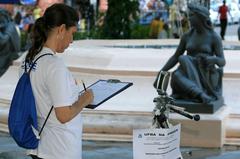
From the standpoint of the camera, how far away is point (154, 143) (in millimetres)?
3975

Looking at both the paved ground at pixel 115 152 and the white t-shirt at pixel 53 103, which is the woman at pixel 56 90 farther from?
the paved ground at pixel 115 152

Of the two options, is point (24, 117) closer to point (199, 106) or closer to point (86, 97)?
point (86, 97)

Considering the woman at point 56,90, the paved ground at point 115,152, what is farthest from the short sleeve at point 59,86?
the paved ground at point 115,152

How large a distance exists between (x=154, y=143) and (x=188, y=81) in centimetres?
379

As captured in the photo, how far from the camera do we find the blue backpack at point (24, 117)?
3.60 meters

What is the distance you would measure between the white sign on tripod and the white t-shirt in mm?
480

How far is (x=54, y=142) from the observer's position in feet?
11.9

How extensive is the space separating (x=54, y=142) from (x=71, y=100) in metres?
0.27

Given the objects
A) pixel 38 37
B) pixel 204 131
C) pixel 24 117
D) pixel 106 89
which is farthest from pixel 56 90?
pixel 204 131

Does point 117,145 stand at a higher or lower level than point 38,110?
lower

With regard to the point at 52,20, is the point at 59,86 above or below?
below

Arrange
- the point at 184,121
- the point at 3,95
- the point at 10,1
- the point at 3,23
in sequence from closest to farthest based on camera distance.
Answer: the point at 184,121 → the point at 3,23 → the point at 3,95 → the point at 10,1

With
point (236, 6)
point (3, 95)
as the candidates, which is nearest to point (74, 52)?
point (3, 95)

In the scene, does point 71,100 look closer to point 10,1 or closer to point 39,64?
point 39,64
